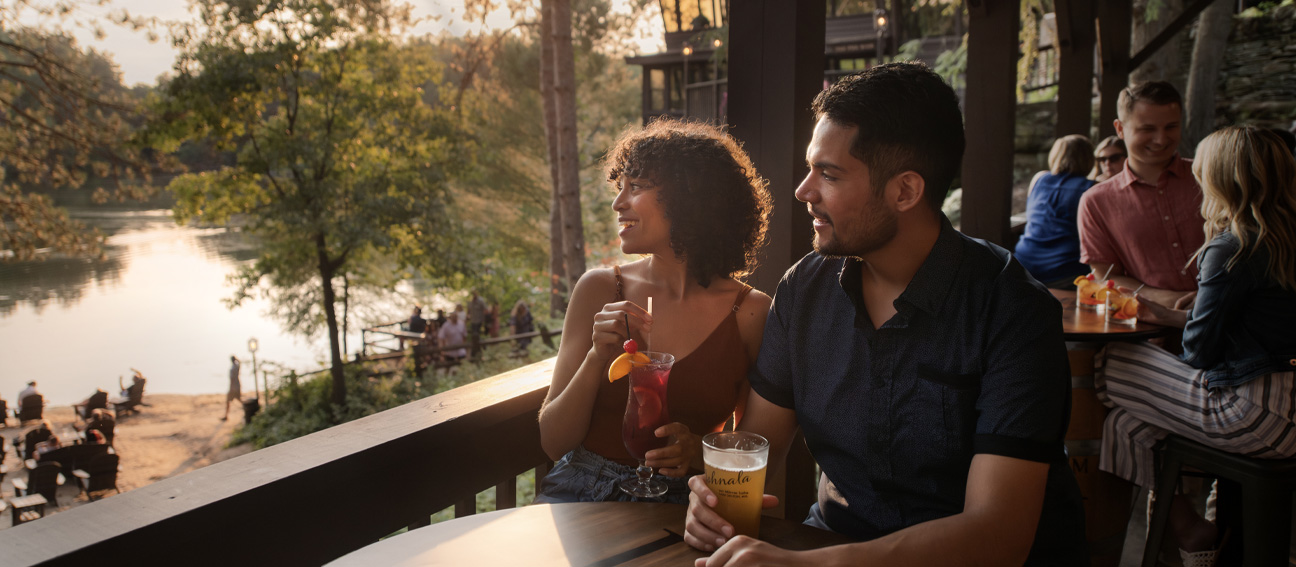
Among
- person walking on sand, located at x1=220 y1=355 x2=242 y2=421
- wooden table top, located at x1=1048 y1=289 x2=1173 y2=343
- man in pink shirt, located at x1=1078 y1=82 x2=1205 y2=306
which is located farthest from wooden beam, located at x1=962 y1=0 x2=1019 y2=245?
person walking on sand, located at x1=220 y1=355 x2=242 y2=421

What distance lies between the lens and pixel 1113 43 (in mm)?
6039

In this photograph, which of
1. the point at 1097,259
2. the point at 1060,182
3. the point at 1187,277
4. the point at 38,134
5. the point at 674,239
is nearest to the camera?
the point at 674,239

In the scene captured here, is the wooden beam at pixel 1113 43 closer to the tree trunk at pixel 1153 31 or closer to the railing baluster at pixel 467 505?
the tree trunk at pixel 1153 31

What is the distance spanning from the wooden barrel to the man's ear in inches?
60.9

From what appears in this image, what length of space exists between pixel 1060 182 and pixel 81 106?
13419mm

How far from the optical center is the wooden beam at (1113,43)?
19.7 ft

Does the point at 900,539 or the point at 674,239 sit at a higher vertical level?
the point at 674,239

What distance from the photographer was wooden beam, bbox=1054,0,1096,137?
5242mm

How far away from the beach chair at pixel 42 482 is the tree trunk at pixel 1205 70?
1690cm

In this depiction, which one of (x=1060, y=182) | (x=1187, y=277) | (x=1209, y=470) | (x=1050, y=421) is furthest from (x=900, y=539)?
(x=1060, y=182)

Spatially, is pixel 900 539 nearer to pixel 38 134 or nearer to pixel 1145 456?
pixel 1145 456

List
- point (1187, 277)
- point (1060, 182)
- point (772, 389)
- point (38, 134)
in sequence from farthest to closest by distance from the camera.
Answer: point (38, 134) → point (1060, 182) → point (1187, 277) → point (772, 389)

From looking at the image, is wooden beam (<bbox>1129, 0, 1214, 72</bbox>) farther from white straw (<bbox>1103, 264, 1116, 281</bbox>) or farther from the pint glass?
the pint glass

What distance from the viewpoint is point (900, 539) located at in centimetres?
108
